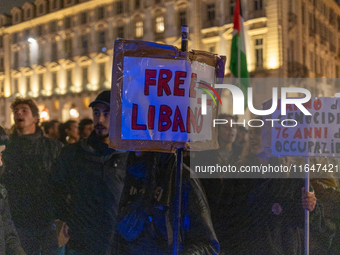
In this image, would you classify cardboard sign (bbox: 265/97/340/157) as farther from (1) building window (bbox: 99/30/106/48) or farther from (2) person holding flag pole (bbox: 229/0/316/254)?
(1) building window (bbox: 99/30/106/48)

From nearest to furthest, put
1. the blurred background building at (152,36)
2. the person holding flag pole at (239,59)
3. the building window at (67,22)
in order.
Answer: the person holding flag pole at (239,59), the blurred background building at (152,36), the building window at (67,22)

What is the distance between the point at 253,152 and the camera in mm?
4168

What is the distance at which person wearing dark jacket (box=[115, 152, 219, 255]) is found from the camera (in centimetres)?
300

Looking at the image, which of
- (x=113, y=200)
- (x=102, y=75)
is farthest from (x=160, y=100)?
(x=102, y=75)

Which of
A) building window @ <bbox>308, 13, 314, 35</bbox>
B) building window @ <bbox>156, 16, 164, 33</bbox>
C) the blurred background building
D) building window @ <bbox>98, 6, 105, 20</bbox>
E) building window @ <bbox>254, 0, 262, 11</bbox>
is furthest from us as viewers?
building window @ <bbox>98, 6, 105, 20</bbox>

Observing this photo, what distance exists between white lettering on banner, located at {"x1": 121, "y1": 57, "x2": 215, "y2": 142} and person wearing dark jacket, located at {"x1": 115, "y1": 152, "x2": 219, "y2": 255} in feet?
1.17

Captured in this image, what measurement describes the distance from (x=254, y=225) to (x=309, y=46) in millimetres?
21001

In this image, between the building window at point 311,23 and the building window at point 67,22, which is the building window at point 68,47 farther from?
→ the building window at point 311,23

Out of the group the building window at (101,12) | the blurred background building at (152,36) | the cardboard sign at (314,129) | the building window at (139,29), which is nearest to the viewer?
the cardboard sign at (314,129)

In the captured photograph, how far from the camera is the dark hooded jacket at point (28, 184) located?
365cm

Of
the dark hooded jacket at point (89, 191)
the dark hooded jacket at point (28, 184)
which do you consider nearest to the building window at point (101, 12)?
the dark hooded jacket at point (28, 184)

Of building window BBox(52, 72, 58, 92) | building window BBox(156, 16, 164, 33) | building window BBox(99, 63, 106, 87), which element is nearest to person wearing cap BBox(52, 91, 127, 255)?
building window BBox(156, 16, 164, 33)

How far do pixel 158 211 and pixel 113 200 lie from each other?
0.62 metres

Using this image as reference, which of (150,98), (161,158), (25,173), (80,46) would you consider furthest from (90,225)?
(80,46)
